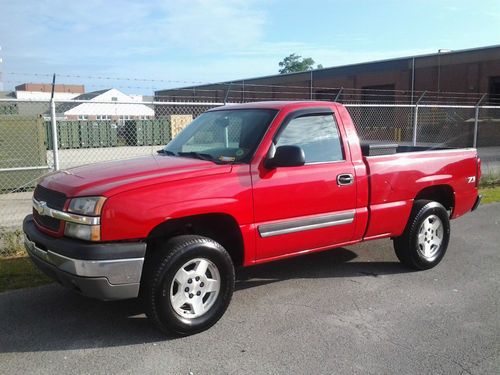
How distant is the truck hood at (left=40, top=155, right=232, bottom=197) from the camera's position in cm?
385

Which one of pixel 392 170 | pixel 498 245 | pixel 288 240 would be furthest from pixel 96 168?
pixel 498 245

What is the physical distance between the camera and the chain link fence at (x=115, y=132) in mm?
9898

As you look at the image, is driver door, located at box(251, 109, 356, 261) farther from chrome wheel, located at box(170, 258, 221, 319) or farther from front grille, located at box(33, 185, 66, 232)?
front grille, located at box(33, 185, 66, 232)

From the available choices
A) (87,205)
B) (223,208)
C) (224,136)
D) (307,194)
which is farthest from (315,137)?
(87,205)

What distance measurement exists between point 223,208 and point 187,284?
691 mm

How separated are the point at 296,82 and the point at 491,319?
4667cm

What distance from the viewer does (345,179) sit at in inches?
195

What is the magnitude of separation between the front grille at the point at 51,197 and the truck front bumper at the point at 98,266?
0.93ft

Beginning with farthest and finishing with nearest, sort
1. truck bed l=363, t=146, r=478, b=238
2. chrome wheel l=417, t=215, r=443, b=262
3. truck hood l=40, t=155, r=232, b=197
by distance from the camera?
chrome wheel l=417, t=215, r=443, b=262
truck bed l=363, t=146, r=478, b=238
truck hood l=40, t=155, r=232, b=197

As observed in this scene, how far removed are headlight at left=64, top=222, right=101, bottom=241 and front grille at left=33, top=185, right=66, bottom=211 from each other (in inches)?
9.0

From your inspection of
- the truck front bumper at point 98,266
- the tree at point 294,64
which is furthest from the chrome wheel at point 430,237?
the tree at point 294,64

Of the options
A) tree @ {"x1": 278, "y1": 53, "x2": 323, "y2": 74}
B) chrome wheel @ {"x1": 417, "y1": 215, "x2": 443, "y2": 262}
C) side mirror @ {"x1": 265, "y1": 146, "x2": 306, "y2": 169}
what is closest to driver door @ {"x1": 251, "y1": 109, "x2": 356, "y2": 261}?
side mirror @ {"x1": 265, "y1": 146, "x2": 306, "y2": 169}

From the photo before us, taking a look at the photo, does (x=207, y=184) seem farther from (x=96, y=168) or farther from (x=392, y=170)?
(x=392, y=170)

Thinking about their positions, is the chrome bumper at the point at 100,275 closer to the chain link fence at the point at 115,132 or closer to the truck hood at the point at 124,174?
the truck hood at the point at 124,174
